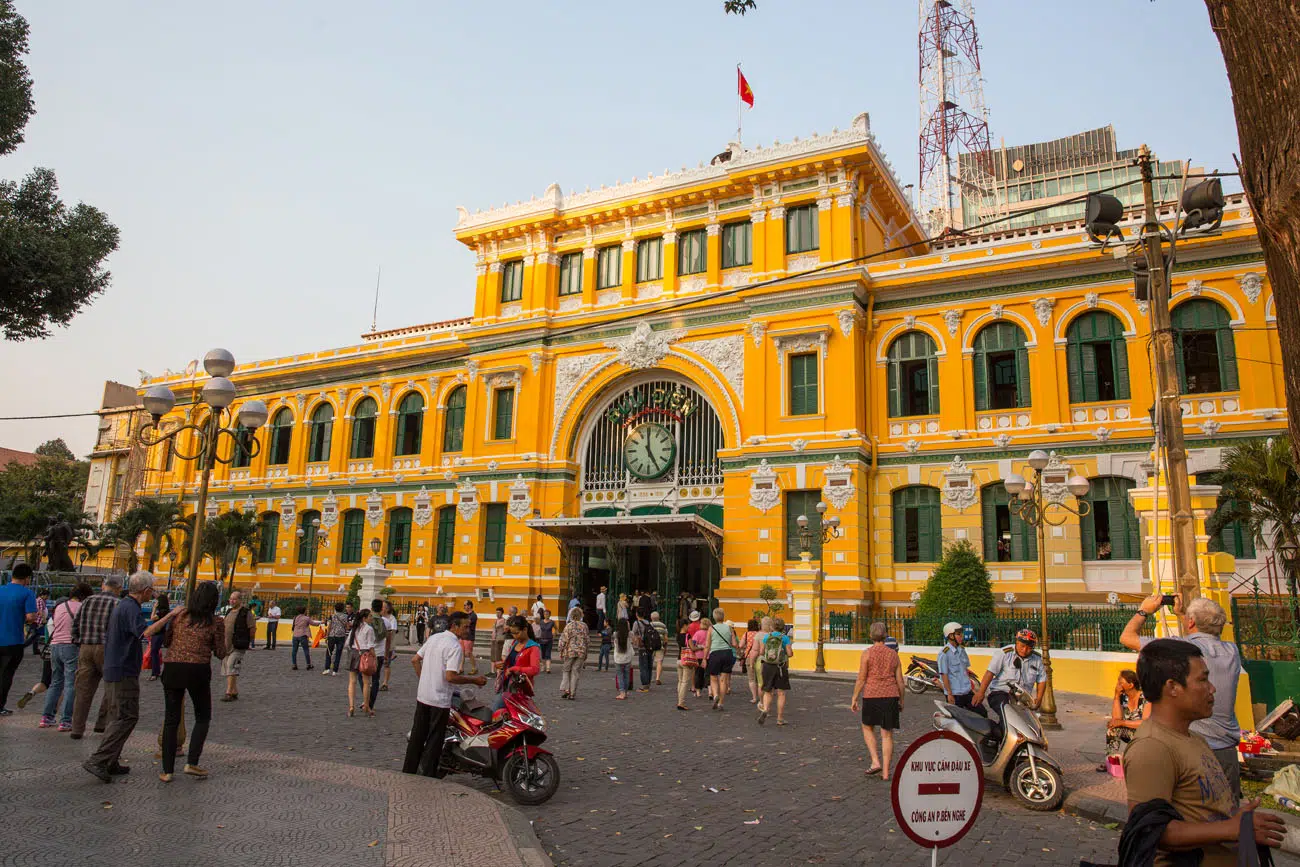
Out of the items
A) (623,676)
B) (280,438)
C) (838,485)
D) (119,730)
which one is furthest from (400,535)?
(119,730)

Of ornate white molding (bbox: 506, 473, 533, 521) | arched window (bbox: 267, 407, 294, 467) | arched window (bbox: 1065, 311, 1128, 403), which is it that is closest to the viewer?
arched window (bbox: 1065, 311, 1128, 403)

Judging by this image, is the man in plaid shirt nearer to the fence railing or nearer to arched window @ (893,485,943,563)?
the fence railing

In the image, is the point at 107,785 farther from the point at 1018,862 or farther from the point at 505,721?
the point at 1018,862

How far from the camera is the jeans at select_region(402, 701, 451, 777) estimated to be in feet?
29.1

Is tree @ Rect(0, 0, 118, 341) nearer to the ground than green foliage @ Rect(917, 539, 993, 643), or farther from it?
farther from it

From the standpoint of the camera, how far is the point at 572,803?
840cm

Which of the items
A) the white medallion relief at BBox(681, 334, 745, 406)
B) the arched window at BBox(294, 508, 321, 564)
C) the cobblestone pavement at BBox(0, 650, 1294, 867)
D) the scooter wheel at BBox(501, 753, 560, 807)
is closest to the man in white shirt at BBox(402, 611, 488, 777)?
the cobblestone pavement at BBox(0, 650, 1294, 867)

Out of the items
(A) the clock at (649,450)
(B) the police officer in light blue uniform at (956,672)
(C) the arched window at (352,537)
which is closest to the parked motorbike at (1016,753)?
(B) the police officer in light blue uniform at (956,672)

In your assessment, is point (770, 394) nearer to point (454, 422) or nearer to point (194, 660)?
point (454, 422)

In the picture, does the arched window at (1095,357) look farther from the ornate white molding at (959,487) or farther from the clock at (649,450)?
the clock at (649,450)

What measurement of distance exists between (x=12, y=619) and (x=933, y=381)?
2348 centimetres

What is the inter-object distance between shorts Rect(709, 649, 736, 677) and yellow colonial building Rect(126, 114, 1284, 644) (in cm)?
743

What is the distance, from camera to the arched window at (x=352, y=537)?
36.1 meters

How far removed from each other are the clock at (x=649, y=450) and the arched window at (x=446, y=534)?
7744 mm
